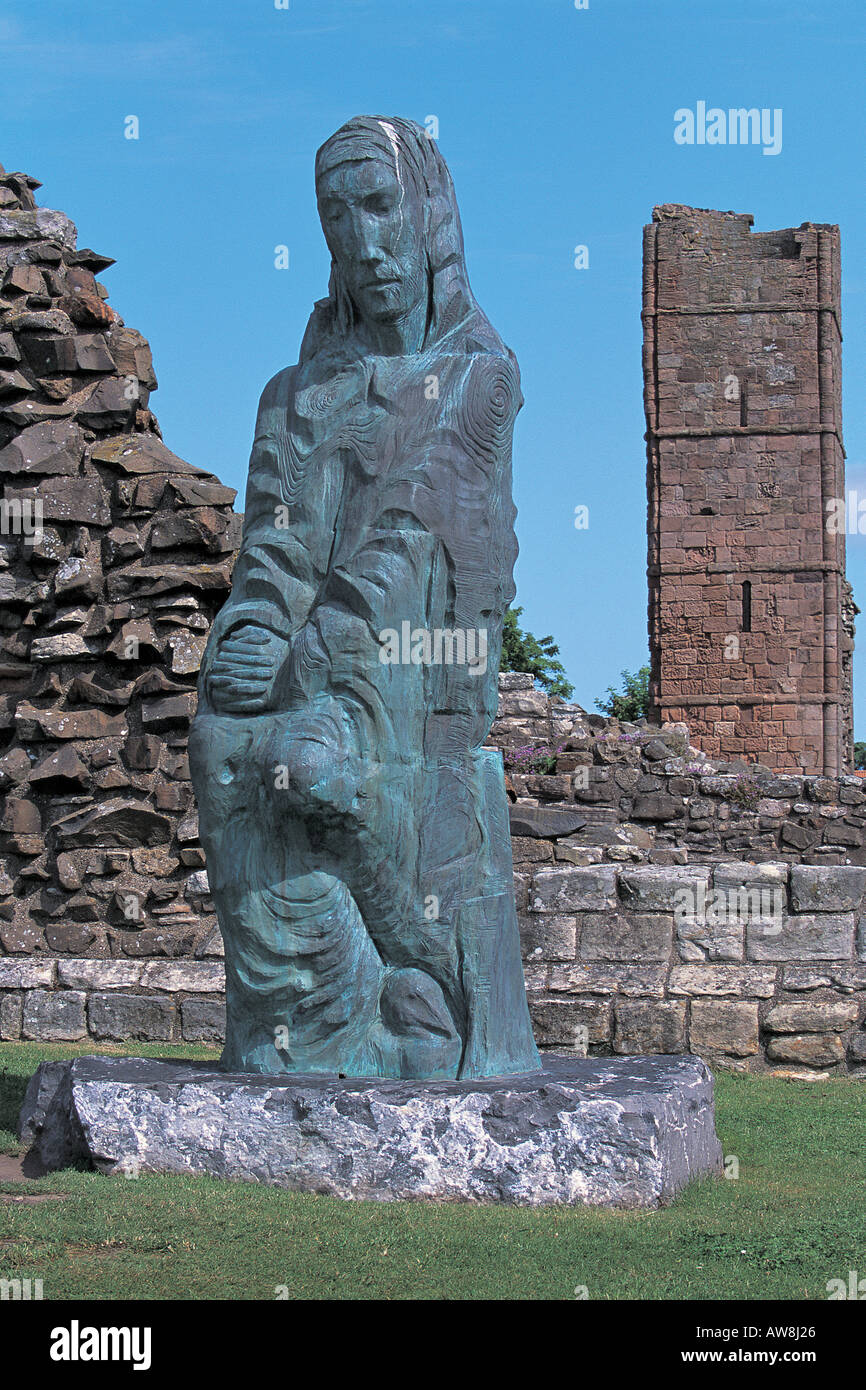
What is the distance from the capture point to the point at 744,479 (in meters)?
31.9

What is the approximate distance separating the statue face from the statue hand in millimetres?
1082

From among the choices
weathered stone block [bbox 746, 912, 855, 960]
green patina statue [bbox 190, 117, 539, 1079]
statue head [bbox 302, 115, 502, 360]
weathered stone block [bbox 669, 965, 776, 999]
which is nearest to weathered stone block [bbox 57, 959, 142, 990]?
weathered stone block [bbox 669, 965, 776, 999]

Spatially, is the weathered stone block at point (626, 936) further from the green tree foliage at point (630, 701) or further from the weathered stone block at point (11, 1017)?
the green tree foliage at point (630, 701)

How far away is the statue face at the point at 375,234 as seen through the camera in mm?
5031

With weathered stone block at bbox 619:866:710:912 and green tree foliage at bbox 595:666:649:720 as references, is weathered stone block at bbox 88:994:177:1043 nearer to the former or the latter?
weathered stone block at bbox 619:866:710:912

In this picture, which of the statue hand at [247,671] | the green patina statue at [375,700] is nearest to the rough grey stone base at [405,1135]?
the green patina statue at [375,700]

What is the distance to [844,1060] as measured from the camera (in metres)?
7.46

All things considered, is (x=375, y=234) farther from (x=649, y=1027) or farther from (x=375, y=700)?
(x=649, y=1027)

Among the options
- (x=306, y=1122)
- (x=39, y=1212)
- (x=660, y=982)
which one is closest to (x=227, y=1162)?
(x=306, y=1122)

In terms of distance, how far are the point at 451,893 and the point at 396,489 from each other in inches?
47.8

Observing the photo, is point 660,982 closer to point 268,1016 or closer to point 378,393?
point 268,1016

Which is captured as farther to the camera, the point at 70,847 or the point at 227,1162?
the point at 70,847

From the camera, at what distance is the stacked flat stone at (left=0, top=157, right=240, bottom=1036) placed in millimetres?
9266

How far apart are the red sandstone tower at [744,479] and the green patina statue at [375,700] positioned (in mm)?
26603
